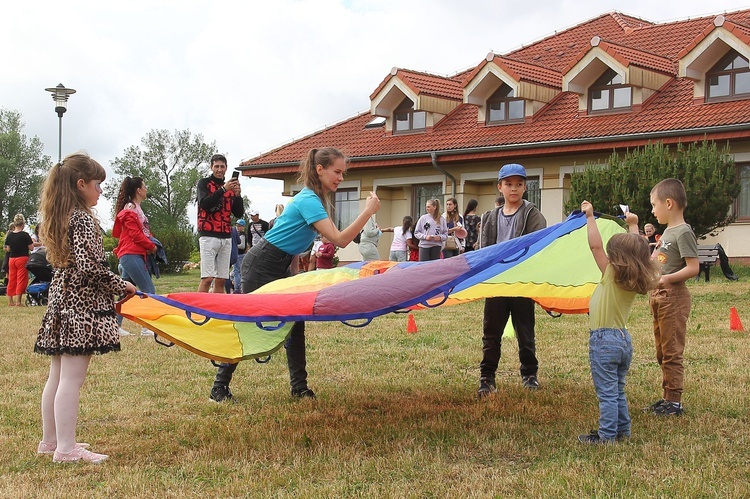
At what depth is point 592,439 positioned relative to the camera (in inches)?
203

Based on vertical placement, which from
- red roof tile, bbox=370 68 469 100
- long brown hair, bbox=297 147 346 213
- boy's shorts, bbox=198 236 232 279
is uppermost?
red roof tile, bbox=370 68 469 100

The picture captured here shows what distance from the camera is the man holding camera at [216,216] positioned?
10125 mm

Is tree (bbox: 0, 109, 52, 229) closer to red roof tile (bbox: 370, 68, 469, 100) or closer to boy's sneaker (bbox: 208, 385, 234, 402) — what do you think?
red roof tile (bbox: 370, 68, 469, 100)

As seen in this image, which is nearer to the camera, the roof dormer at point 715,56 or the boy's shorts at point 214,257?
the boy's shorts at point 214,257

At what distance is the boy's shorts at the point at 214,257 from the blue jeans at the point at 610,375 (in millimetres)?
6070

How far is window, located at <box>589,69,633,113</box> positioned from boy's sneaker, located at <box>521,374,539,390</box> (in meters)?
17.0

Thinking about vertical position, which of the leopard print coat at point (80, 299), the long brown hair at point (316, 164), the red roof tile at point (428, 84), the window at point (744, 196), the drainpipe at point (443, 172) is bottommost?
the leopard print coat at point (80, 299)

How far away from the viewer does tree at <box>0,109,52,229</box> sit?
69.2m

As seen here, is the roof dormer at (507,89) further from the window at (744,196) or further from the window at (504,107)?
the window at (744,196)

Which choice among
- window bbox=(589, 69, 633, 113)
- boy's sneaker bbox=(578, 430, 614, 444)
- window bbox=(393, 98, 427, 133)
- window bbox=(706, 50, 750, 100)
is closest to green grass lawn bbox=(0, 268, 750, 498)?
boy's sneaker bbox=(578, 430, 614, 444)

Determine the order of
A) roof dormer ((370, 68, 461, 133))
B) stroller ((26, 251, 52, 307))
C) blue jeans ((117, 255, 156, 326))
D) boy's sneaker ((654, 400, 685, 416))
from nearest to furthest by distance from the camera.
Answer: boy's sneaker ((654, 400, 685, 416))
blue jeans ((117, 255, 156, 326))
stroller ((26, 251, 52, 307))
roof dormer ((370, 68, 461, 133))

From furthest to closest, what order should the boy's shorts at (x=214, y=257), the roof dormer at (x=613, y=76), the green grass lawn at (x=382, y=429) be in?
the roof dormer at (x=613, y=76) → the boy's shorts at (x=214, y=257) → the green grass lawn at (x=382, y=429)

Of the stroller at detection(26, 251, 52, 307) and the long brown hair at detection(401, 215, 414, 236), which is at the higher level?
the long brown hair at detection(401, 215, 414, 236)

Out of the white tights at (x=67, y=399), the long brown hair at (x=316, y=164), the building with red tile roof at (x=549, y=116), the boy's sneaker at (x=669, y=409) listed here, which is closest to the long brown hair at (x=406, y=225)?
the building with red tile roof at (x=549, y=116)
